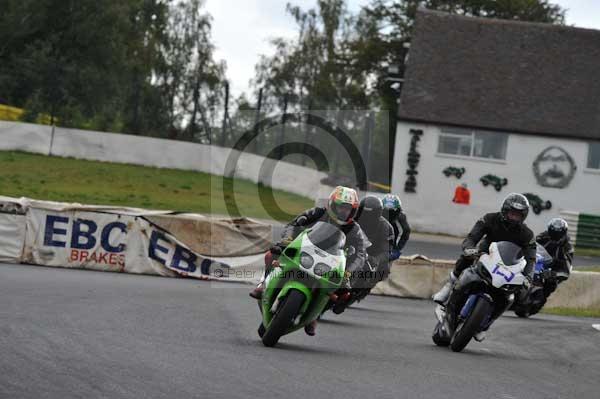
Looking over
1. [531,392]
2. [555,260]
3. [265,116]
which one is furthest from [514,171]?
[531,392]

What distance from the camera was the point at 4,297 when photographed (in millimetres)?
12508

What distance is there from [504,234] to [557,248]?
596 centimetres

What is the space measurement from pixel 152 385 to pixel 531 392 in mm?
3363

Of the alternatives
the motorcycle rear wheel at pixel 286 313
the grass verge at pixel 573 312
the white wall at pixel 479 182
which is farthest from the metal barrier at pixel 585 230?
the motorcycle rear wheel at pixel 286 313

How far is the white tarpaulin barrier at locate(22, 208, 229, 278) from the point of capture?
59.7ft

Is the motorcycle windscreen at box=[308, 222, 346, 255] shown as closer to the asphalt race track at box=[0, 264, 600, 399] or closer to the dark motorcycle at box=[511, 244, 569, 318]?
the asphalt race track at box=[0, 264, 600, 399]

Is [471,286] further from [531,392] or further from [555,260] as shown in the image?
[555,260]

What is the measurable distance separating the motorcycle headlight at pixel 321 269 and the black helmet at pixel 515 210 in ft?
8.24

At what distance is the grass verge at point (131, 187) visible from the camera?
105 ft

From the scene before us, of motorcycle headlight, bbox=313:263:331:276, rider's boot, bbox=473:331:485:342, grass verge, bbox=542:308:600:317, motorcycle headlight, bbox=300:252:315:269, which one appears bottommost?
grass verge, bbox=542:308:600:317

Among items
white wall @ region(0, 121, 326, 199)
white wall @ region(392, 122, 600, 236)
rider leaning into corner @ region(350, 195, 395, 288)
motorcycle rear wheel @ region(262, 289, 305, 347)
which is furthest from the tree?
motorcycle rear wheel @ region(262, 289, 305, 347)

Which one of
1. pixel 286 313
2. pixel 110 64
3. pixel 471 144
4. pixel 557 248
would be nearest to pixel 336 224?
pixel 286 313

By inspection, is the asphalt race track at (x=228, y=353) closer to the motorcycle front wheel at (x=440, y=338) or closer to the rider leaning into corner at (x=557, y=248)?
the motorcycle front wheel at (x=440, y=338)

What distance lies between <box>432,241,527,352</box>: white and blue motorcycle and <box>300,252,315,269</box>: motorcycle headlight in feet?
6.90
